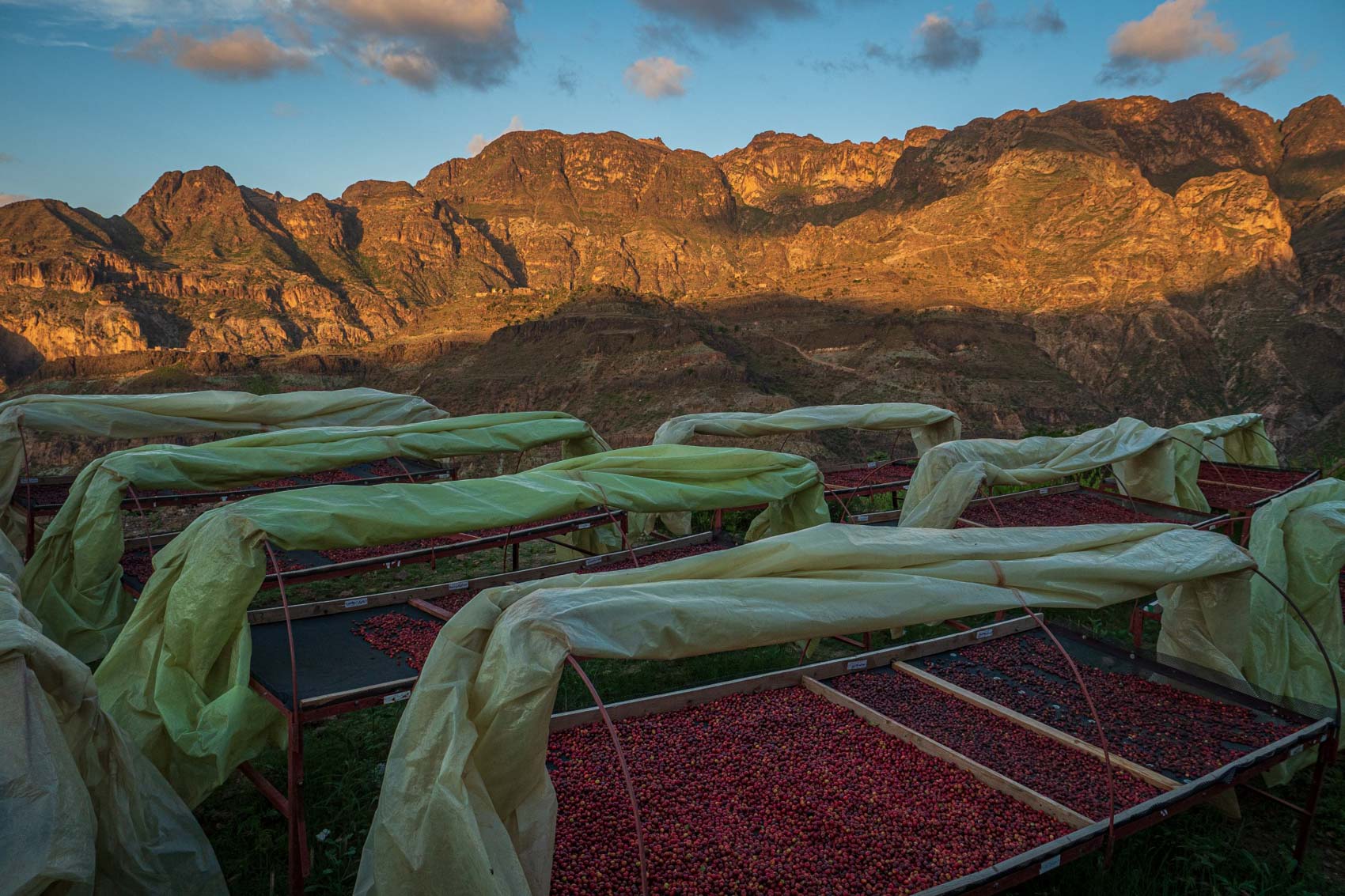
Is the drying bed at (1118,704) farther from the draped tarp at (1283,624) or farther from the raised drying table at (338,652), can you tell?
the raised drying table at (338,652)

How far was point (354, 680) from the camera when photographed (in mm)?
5035

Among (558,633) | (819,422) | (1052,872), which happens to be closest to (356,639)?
(558,633)

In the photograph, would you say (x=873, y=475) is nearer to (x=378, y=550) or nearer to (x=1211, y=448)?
(x=1211, y=448)

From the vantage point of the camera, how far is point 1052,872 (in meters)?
4.36

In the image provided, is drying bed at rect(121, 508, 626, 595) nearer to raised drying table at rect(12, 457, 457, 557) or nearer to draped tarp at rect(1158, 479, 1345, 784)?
raised drying table at rect(12, 457, 457, 557)

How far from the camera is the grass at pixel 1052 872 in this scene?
4262 mm

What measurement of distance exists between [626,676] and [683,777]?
237 centimetres

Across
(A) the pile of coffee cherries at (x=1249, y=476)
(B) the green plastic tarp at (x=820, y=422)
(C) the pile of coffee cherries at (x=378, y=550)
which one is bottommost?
(C) the pile of coffee cherries at (x=378, y=550)

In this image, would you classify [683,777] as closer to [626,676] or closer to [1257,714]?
[626,676]

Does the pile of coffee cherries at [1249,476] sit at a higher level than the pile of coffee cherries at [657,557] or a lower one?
higher

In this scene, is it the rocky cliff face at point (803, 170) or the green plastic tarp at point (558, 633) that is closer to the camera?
the green plastic tarp at point (558, 633)

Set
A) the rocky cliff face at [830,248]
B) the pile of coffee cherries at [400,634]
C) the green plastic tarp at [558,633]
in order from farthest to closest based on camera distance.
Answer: the rocky cliff face at [830,248] → the pile of coffee cherries at [400,634] → the green plastic tarp at [558,633]

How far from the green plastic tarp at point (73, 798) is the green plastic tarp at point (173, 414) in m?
5.96

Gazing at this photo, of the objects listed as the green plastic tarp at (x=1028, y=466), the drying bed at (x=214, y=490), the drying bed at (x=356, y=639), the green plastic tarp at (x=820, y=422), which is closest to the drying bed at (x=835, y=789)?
the drying bed at (x=356, y=639)
